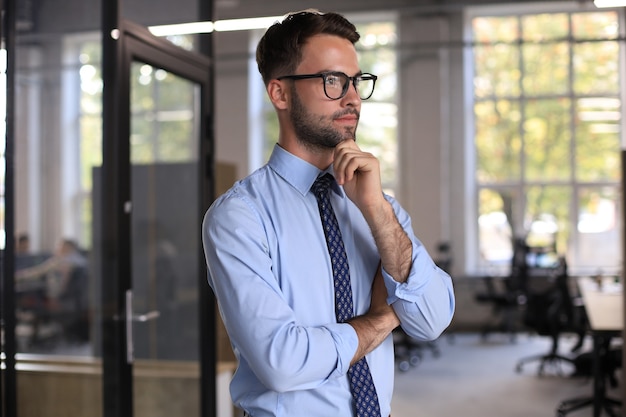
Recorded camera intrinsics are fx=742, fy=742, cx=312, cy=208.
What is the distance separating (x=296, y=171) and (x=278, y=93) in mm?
175

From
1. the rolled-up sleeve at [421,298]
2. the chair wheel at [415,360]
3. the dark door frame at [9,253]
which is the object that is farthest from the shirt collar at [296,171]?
the chair wheel at [415,360]

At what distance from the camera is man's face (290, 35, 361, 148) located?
1554mm

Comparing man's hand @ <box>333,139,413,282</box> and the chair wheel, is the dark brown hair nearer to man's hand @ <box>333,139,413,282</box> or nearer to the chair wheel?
man's hand @ <box>333,139,413,282</box>

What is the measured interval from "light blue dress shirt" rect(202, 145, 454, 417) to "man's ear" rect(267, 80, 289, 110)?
103 mm

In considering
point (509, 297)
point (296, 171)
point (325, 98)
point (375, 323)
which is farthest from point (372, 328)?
point (509, 297)

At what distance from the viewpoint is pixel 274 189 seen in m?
1.62

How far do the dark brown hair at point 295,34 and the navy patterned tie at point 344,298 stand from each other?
0.28 m

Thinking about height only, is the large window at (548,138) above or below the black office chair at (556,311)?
above

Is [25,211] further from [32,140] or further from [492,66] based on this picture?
[492,66]

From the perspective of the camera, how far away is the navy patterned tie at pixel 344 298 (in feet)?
5.12

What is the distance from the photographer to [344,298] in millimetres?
1590

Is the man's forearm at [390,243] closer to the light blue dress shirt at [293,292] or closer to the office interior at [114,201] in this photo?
the light blue dress shirt at [293,292]

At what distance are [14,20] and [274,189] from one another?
1649 mm

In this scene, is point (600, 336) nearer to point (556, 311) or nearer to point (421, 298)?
point (556, 311)
